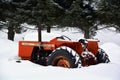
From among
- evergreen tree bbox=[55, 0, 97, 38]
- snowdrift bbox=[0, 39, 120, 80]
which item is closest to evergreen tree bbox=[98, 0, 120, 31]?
evergreen tree bbox=[55, 0, 97, 38]

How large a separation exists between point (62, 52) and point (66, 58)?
19 centimetres

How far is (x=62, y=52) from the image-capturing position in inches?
337

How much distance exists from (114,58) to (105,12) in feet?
29.7

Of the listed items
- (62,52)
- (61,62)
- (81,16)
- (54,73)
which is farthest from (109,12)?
(54,73)

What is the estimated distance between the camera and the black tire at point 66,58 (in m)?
8.29

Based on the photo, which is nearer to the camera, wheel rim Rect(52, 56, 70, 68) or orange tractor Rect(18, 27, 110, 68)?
orange tractor Rect(18, 27, 110, 68)

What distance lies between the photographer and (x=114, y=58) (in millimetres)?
12695

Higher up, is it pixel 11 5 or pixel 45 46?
pixel 11 5

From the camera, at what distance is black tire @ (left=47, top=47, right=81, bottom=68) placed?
326 inches

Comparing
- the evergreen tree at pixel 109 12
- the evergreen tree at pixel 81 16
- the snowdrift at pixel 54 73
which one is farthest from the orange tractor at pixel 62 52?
the evergreen tree at pixel 109 12

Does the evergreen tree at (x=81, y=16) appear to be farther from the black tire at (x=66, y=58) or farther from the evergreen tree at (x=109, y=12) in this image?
the black tire at (x=66, y=58)

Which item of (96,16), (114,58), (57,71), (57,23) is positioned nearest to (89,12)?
(96,16)

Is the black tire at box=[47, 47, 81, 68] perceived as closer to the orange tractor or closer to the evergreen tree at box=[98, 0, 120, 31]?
the orange tractor

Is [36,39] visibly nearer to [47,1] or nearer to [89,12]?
[47,1]
